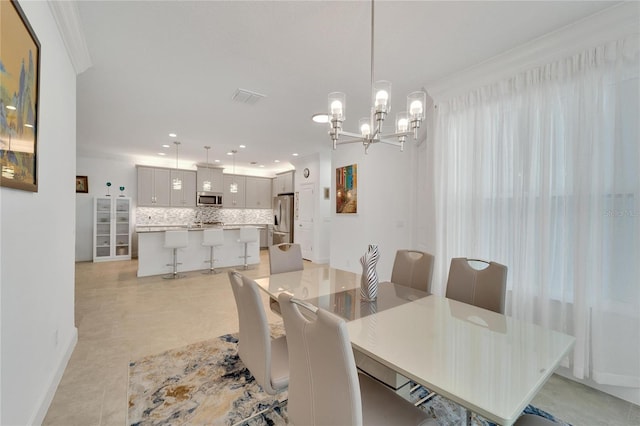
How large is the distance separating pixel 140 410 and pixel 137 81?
3169 millimetres

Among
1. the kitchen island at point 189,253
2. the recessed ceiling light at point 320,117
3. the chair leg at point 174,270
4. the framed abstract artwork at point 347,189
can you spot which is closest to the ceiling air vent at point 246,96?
the recessed ceiling light at point 320,117

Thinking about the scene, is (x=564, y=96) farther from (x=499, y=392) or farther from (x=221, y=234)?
(x=221, y=234)

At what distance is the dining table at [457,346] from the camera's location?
918mm

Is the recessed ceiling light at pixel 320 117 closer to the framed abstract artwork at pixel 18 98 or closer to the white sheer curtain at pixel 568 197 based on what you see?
the white sheer curtain at pixel 568 197

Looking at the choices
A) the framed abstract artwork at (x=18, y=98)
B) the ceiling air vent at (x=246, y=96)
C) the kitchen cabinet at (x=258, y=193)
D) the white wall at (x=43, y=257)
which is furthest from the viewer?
the kitchen cabinet at (x=258, y=193)

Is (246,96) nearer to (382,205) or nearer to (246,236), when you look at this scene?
(382,205)

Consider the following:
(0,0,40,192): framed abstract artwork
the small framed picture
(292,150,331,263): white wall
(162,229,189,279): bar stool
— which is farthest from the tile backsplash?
(0,0,40,192): framed abstract artwork

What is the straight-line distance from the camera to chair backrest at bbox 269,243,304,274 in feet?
8.96

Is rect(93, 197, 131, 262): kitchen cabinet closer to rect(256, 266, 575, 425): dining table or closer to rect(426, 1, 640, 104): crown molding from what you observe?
rect(256, 266, 575, 425): dining table

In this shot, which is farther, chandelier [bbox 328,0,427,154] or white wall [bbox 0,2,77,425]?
chandelier [bbox 328,0,427,154]

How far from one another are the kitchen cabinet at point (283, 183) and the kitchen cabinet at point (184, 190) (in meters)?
2.51

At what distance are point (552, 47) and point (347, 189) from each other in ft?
11.4

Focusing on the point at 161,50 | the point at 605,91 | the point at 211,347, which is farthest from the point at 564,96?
the point at 211,347

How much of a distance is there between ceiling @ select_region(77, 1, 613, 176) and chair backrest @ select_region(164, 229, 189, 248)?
210 centimetres
